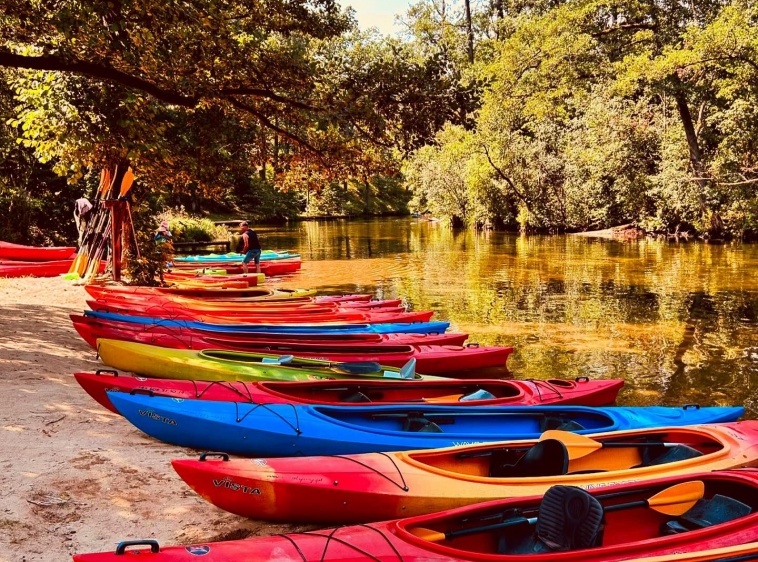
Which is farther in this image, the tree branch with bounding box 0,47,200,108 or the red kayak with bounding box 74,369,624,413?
the tree branch with bounding box 0,47,200,108

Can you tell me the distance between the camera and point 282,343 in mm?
8711

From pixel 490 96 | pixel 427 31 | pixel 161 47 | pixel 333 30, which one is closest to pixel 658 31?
pixel 490 96

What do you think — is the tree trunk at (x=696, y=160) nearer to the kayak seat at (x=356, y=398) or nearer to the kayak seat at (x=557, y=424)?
the kayak seat at (x=557, y=424)

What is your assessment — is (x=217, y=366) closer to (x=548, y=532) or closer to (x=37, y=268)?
(x=548, y=532)

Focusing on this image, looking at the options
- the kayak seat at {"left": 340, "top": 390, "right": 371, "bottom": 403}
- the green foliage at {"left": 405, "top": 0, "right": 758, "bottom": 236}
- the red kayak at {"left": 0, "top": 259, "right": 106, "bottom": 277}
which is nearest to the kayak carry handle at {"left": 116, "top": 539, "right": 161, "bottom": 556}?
the kayak seat at {"left": 340, "top": 390, "right": 371, "bottom": 403}

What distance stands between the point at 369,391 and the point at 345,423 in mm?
1522

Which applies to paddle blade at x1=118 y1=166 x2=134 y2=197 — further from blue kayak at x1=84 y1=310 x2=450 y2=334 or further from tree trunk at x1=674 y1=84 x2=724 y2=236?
tree trunk at x1=674 y1=84 x2=724 y2=236

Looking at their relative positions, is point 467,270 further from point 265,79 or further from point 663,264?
point 265,79

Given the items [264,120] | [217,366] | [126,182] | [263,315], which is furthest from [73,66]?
[126,182]

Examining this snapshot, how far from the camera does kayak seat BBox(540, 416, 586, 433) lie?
5645 mm

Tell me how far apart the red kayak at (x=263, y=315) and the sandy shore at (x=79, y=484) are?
9.31 ft

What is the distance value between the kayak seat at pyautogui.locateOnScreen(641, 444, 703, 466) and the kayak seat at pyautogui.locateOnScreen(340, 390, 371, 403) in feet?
8.89

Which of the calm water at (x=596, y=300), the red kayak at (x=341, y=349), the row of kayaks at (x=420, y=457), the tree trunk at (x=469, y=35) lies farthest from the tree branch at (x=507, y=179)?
the row of kayaks at (x=420, y=457)

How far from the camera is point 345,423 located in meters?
5.24
